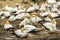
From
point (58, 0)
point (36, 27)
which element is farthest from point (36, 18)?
point (58, 0)

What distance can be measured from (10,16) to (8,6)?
0.60m

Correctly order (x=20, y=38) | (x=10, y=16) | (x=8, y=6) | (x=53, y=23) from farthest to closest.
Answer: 1. (x=8, y=6)
2. (x=10, y=16)
3. (x=53, y=23)
4. (x=20, y=38)

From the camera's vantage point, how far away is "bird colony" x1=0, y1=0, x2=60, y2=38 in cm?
556

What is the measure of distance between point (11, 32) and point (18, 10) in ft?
3.39

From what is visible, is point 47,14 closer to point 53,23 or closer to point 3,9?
point 53,23

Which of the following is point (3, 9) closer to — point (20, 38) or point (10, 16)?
point (10, 16)

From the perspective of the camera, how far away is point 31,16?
608 cm

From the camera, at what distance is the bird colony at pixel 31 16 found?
18.2 feet

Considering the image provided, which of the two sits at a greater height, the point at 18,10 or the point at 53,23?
the point at 18,10

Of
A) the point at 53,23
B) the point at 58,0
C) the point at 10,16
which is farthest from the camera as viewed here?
the point at 58,0

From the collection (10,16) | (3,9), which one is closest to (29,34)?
(10,16)

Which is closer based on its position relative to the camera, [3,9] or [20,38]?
[20,38]

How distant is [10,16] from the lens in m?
6.20

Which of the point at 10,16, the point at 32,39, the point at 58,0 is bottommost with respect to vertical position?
the point at 32,39
